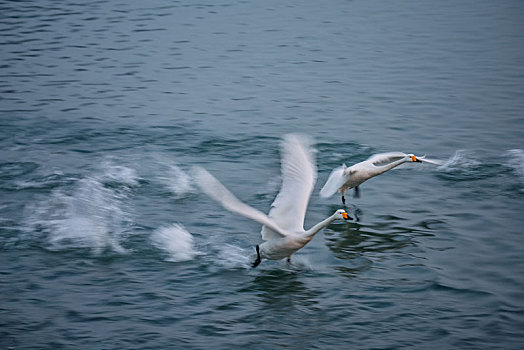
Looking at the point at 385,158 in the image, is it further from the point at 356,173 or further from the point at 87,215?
the point at 87,215

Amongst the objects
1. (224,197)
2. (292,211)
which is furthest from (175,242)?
(224,197)

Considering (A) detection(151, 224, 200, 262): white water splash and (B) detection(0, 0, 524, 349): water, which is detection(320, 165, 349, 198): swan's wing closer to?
(B) detection(0, 0, 524, 349): water

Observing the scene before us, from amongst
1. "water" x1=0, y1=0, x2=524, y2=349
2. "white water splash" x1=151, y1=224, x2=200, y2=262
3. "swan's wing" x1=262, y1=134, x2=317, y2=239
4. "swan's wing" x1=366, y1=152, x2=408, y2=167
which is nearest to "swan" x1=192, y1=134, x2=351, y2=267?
"swan's wing" x1=262, y1=134, x2=317, y2=239

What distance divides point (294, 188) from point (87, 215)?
3.59m

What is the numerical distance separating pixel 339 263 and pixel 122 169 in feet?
16.9

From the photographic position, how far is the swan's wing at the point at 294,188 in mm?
10305

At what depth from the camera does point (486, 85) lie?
1947 cm

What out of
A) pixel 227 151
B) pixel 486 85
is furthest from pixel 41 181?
pixel 486 85

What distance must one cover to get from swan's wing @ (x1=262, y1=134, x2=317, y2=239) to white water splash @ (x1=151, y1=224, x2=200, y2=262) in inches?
51.4

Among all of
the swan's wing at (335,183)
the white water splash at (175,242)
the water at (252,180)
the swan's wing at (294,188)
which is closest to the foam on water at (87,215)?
the water at (252,180)

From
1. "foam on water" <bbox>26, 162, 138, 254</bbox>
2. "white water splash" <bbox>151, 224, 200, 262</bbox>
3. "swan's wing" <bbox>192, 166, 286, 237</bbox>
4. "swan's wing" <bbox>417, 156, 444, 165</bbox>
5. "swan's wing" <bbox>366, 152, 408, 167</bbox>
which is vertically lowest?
Result: "white water splash" <bbox>151, 224, 200, 262</bbox>

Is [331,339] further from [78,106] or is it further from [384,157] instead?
[78,106]

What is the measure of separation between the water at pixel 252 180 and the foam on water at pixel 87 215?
0.04 metres

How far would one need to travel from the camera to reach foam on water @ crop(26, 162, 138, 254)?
1130cm
